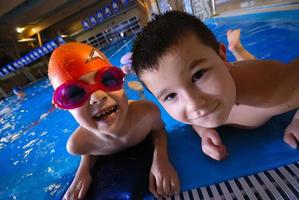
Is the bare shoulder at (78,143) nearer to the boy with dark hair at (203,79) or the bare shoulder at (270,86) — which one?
the boy with dark hair at (203,79)

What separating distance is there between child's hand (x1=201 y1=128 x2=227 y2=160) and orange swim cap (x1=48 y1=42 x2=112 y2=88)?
888mm

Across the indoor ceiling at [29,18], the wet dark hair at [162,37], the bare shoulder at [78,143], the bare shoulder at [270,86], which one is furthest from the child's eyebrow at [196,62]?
the indoor ceiling at [29,18]

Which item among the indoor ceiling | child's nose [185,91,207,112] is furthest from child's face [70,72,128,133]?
the indoor ceiling

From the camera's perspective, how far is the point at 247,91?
1.41 metres

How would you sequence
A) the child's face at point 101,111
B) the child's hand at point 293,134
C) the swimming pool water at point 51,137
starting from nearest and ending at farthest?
1. the child's hand at point 293,134
2. the child's face at point 101,111
3. the swimming pool water at point 51,137

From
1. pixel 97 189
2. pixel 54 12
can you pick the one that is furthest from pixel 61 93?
pixel 54 12

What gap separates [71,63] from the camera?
4.56 ft

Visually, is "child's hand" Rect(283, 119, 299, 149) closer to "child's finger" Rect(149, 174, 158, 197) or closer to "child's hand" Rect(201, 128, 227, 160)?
"child's hand" Rect(201, 128, 227, 160)

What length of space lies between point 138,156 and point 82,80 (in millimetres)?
735

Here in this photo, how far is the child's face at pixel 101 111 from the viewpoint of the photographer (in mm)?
1391

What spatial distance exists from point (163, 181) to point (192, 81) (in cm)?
68

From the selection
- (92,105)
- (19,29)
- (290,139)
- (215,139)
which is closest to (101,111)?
(92,105)

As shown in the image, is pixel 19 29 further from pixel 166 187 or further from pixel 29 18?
pixel 166 187

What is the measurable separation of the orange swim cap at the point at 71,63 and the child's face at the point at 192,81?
1.45ft
